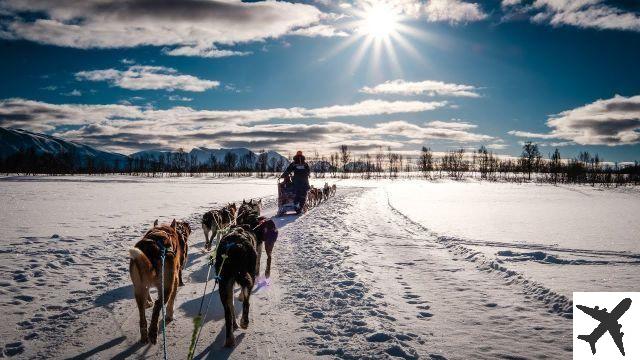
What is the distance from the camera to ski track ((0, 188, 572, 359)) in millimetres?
3848

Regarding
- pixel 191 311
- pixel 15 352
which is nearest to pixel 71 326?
pixel 15 352

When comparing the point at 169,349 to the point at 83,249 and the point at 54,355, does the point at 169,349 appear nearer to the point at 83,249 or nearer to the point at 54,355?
the point at 54,355

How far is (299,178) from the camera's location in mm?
15516

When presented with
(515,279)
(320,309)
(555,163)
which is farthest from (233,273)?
(555,163)

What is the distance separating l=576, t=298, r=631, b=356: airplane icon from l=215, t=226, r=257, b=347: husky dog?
12.6 ft

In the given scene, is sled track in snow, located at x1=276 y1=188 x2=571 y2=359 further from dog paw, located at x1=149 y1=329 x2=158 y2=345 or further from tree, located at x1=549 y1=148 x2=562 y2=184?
tree, located at x1=549 y1=148 x2=562 y2=184

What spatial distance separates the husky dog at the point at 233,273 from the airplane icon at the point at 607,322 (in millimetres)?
3826

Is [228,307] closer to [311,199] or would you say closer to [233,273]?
[233,273]

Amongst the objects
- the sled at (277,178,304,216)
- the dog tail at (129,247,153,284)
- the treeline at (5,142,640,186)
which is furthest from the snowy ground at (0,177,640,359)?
the treeline at (5,142,640,186)

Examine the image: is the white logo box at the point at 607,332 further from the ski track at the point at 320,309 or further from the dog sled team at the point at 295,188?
the dog sled team at the point at 295,188

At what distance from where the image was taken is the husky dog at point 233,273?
3939mm

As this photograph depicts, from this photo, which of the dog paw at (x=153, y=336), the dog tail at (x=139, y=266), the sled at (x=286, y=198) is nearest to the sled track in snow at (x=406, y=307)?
the dog paw at (x=153, y=336)

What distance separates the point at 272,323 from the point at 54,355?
7.34 ft

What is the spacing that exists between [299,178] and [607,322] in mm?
12010
